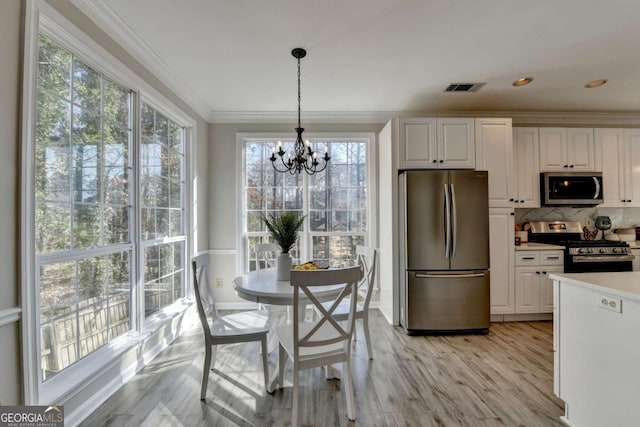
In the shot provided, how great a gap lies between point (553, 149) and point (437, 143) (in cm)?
163

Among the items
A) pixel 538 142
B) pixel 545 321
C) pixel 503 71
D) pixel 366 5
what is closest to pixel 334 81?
pixel 366 5

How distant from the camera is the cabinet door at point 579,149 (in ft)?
12.0

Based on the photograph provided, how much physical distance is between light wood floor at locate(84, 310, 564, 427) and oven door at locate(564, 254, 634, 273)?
1.06 m

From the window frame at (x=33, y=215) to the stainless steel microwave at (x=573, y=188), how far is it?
14.6 ft

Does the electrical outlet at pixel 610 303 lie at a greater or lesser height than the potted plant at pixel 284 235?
lesser

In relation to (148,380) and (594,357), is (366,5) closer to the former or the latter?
(594,357)

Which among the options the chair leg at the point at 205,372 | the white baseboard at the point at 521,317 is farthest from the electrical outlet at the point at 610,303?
the chair leg at the point at 205,372

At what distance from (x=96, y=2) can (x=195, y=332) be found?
2.90m

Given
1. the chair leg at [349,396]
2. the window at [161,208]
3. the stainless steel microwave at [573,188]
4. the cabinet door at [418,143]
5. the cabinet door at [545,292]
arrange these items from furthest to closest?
1. the stainless steel microwave at [573,188]
2. the cabinet door at [545,292]
3. the cabinet door at [418,143]
4. the window at [161,208]
5. the chair leg at [349,396]

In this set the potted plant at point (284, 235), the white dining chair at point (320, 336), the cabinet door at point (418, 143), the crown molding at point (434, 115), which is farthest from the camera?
the crown molding at point (434, 115)

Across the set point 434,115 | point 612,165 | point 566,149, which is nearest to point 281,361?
point 434,115

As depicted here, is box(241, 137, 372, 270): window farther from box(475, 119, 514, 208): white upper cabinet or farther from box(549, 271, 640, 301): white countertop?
box(549, 271, 640, 301): white countertop

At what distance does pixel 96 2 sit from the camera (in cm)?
184

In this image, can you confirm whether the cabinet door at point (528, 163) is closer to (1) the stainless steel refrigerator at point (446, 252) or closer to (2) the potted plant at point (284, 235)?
(1) the stainless steel refrigerator at point (446, 252)
